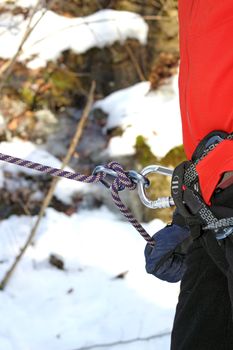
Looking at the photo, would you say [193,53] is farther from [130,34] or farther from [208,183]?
[130,34]

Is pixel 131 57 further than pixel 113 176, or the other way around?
pixel 131 57

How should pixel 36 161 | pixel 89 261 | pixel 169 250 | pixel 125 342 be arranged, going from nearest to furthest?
pixel 169 250 < pixel 125 342 < pixel 89 261 < pixel 36 161

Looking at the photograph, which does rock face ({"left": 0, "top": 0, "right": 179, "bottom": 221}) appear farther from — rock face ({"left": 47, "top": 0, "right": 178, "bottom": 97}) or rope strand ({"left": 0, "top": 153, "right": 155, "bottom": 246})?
rope strand ({"left": 0, "top": 153, "right": 155, "bottom": 246})

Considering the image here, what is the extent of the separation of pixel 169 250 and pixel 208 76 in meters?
0.51

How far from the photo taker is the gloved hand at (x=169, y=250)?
4.84 ft

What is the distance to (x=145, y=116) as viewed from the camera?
13.0 ft

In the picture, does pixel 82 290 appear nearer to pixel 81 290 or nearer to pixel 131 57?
pixel 81 290

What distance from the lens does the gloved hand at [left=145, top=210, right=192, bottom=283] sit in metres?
1.48

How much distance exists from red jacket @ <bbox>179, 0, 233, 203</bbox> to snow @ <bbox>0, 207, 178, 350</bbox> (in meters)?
1.48

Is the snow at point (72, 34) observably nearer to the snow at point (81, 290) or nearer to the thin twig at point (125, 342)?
the snow at point (81, 290)

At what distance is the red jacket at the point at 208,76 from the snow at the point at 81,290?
1.48 m

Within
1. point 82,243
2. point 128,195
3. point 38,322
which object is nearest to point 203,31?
point 38,322

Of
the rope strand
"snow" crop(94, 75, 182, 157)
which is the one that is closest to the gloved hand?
the rope strand

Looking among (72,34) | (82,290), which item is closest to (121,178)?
(82,290)
